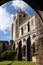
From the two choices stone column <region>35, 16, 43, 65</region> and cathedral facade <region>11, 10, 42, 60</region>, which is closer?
stone column <region>35, 16, 43, 65</region>

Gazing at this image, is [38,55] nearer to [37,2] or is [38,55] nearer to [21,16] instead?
[37,2]

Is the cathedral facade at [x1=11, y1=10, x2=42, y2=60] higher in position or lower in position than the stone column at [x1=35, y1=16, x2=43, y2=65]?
higher

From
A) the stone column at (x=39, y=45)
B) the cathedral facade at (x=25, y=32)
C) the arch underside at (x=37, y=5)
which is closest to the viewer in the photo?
the arch underside at (x=37, y=5)

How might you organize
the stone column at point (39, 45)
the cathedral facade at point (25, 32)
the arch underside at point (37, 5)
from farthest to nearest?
the cathedral facade at point (25, 32) < the stone column at point (39, 45) < the arch underside at point (37, 5)

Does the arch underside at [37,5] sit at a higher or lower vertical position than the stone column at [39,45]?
higher

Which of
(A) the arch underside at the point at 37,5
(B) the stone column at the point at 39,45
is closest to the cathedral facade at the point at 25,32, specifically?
(B) the stone column at the point at 39,45

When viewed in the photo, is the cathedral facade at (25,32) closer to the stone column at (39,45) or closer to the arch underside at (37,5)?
the stone column at (39,45)

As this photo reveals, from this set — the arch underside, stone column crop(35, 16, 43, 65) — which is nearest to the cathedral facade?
stone column crop(35, 16, 43, 65)

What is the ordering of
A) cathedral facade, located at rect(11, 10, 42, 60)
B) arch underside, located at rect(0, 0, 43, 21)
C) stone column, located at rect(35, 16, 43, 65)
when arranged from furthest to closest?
cathedral facade, located at rect(11, 10, 42, 60) → stone column, located at rect(35, 16, 43, 65) → arch underside, located at rect(0, 0, 43, 21)

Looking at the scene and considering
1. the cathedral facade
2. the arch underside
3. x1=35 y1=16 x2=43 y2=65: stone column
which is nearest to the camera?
the arch underside

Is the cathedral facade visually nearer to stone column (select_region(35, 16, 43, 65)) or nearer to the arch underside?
stone column (select_region(35, 16, 43, 65))

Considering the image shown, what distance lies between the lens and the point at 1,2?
5812mm

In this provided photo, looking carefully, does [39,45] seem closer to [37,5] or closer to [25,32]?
[37,5]

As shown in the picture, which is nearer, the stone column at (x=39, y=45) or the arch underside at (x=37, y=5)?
the arch underside at (x=37, y=5)
